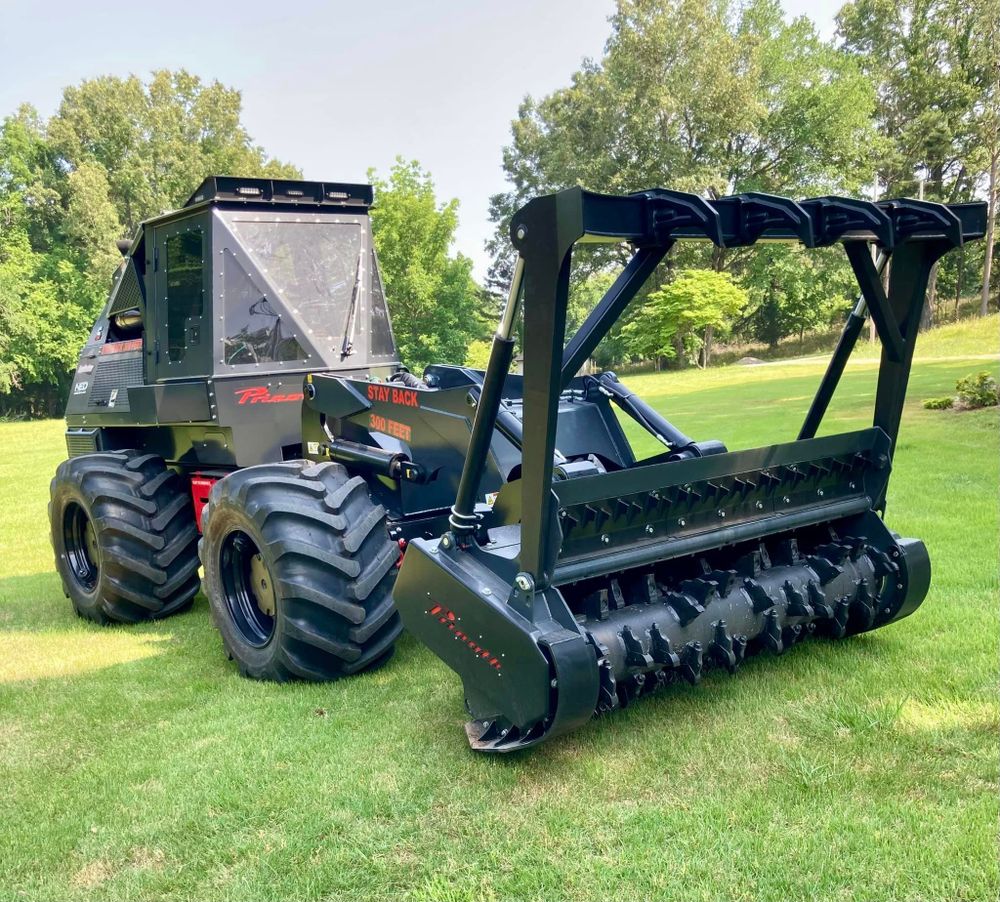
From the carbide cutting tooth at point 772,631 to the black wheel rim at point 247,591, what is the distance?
2596 mm

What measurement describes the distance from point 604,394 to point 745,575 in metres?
1.47

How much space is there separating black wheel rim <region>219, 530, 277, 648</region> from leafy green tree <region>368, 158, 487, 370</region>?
1163 inches

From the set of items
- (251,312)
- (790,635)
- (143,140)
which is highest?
(143,140)

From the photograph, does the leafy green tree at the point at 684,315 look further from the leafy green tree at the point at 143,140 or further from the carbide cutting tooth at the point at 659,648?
the carbide cutting tooth at the point at 659,648

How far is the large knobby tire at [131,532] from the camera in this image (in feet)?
19.0

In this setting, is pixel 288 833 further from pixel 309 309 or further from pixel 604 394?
pixel 309 309

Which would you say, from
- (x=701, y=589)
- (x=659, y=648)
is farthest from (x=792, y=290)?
(x=659, y=648)

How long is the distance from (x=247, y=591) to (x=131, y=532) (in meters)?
1.39

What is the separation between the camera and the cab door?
5535 millimetres

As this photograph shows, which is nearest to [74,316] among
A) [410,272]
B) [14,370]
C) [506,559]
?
[14,370]

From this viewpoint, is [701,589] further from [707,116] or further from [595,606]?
[707,116]

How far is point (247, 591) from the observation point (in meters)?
4.91

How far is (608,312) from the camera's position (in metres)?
3.31

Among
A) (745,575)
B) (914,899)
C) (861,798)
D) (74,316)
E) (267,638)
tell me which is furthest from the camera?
(74,316)
